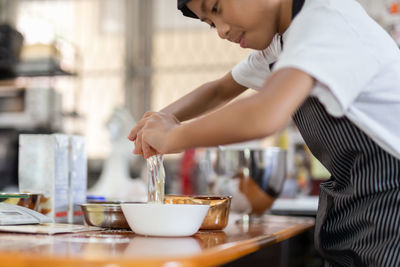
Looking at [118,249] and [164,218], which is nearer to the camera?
[118,249]

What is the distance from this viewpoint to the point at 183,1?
907 mm

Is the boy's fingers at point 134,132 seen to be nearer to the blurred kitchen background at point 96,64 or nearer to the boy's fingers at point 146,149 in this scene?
the boy's fingers at point 146,149

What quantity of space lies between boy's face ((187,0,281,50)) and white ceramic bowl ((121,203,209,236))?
1.10ft

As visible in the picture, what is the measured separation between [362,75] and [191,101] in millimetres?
491

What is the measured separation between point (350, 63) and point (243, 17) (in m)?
0.23

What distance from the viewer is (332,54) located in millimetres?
767

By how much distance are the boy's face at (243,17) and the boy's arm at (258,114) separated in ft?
0.67

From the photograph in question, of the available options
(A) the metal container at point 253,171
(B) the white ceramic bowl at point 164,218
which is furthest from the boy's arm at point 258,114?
(A) the metal container at point 253,171

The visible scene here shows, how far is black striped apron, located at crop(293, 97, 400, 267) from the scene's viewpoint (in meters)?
0.89

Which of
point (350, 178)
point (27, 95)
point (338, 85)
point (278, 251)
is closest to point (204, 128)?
point (338, 85)

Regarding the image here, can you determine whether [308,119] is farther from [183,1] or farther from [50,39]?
[50,39]

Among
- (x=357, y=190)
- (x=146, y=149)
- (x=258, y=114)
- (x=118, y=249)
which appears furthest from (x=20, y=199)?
(x=357, y=190)

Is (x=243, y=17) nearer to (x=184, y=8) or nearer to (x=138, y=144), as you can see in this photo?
(x=184, y=8)

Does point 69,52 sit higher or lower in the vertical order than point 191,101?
higher
